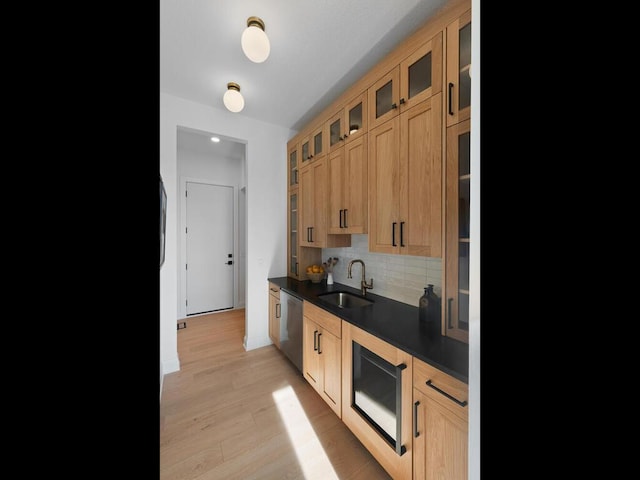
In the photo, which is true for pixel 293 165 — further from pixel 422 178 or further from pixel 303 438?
pixel 303 438

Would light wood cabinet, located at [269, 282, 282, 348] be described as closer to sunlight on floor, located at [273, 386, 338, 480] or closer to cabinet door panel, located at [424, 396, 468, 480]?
sunlight on floor, located at [273, 386, 338, 480]

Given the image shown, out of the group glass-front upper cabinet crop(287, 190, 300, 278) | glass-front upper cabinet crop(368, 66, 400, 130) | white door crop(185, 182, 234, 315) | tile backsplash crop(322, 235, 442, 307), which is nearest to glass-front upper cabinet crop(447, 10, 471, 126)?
glass-front upper cabinet crop(368, 66, 400, 130)

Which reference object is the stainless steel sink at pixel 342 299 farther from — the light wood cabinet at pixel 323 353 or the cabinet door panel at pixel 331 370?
the cabinet door panel at pixel 331 370

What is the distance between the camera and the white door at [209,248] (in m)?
3.61

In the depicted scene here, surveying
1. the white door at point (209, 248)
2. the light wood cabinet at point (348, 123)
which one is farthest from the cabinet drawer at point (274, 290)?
the white door at point (209, 248)

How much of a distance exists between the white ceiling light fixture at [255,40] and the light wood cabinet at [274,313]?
1.87 meters

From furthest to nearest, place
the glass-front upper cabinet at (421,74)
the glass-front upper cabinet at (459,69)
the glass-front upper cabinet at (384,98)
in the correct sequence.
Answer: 1. the glass-front upper cabinet at (384,98)
2. the glass-front upper cabinet at (421,74)
3. the glass-front upper cabinet at (459,69)

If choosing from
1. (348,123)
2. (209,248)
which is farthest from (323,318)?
(209,248)

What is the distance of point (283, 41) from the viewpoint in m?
1.54

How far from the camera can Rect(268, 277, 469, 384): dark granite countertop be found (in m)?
0.94

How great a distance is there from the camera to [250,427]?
156 cm

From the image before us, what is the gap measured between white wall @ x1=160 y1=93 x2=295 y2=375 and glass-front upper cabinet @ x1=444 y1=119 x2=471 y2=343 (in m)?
1.99
